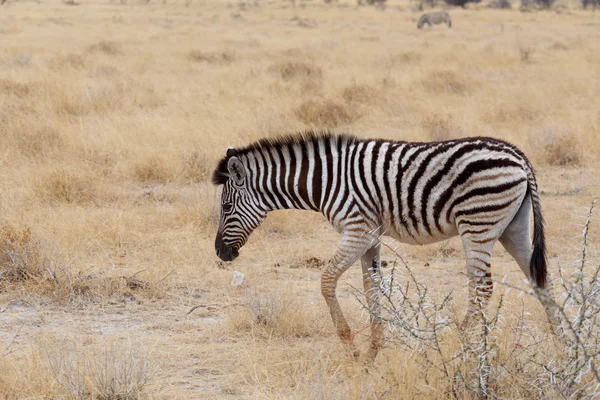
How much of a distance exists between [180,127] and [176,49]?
10743 mm

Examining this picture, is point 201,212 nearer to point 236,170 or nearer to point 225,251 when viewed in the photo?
point 225,251

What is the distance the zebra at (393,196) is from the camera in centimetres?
476

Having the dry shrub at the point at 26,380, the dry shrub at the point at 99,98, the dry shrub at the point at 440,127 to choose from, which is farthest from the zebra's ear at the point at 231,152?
the dry shrub at the point at 99,98

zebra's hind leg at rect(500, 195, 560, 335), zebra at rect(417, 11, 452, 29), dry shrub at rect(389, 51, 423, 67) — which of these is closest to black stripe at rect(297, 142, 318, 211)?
zebra's hind leg at rect(500, 195, 560, 335)

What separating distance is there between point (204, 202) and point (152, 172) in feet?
5.39

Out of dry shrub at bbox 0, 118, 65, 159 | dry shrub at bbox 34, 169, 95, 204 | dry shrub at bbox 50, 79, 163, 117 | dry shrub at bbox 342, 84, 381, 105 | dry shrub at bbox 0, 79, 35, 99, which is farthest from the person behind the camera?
dry shrub at bbox 342, 84, 381, 105

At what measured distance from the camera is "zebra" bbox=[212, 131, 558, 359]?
4.76m

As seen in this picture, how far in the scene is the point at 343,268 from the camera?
4.89 metres

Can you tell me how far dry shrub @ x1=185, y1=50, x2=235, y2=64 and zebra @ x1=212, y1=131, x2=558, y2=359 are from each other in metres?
13.9

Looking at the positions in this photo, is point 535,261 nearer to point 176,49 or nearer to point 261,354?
point 261,354

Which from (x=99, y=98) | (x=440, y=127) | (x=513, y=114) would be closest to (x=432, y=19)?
(x=513, y=114)

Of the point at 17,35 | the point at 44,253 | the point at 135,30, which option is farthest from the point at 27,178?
the point at 135,30

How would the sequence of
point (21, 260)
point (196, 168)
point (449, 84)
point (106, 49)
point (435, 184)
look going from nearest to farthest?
1. point (435, 184)
2. point (21, 260)
3. point (196, 168)
4. point (449, 84)
5. point (106, 49)

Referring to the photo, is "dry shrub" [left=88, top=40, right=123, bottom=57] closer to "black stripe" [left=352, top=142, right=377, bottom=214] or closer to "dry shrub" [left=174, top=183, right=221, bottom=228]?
"dry shrub" [left=174, top=183, right=221, bottom=228]
